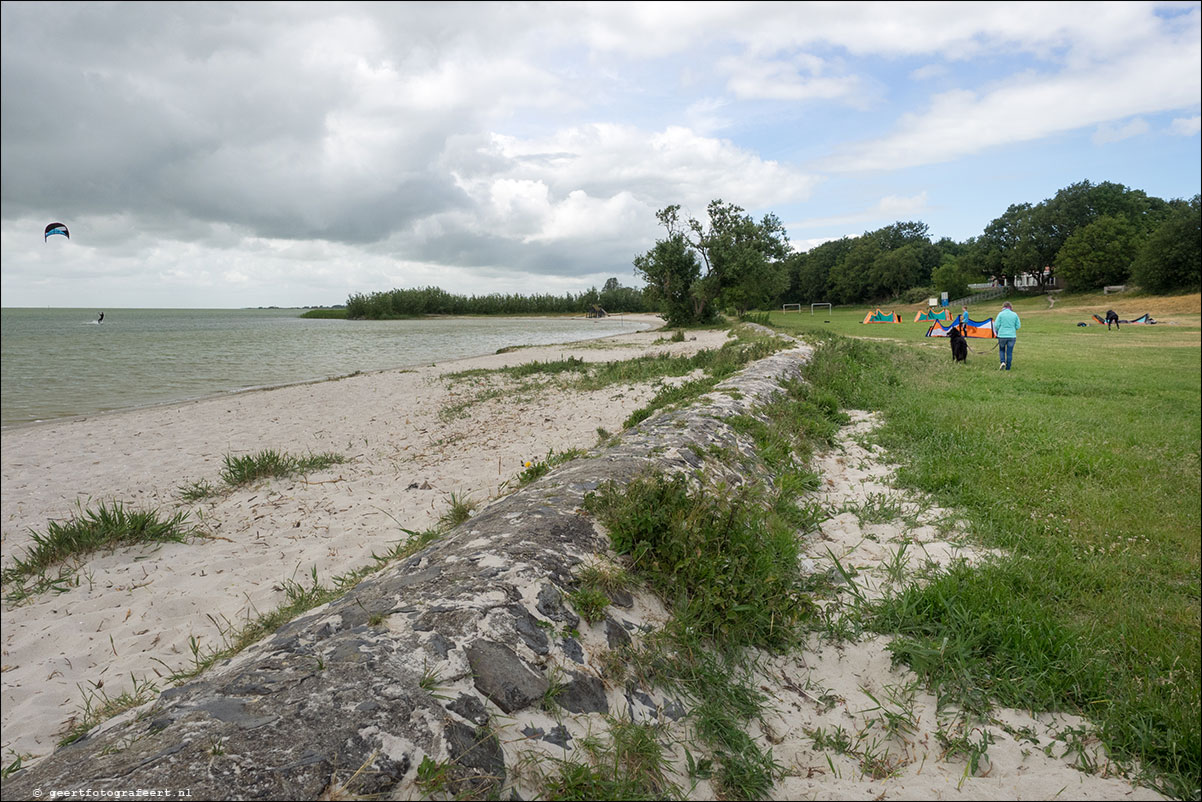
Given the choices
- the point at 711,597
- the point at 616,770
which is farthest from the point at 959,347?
the point at 616,770

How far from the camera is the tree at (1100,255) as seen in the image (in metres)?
5.03

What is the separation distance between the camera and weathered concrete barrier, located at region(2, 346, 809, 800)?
159cm

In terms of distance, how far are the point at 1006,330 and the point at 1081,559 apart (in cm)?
1129

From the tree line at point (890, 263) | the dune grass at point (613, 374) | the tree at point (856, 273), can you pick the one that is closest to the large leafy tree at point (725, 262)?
the tree line at point (890, 263)

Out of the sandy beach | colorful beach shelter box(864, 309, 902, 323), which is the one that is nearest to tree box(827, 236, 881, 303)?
colorful beach shelter box(864, 309, 902, 323)

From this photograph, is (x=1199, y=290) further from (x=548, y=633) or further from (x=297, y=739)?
(x=297, y=739)

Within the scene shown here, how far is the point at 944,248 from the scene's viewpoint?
10138 cm

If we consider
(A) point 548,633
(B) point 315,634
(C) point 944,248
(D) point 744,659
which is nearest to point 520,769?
(A) point 548,633

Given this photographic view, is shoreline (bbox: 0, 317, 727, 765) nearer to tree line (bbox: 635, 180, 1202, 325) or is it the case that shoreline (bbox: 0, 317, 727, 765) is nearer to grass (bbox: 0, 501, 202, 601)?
grass (bbox: 0, 501, 202, 601)

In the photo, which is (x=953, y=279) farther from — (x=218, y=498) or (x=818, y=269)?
(x=218, y=498)

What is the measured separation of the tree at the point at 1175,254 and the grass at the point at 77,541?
25.3ft

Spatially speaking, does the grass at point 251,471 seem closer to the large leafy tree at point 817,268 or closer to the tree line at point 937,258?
the tree line at point 937,258

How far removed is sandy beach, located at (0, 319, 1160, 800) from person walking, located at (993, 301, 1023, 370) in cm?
731

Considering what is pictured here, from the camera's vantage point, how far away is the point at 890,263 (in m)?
82.1
